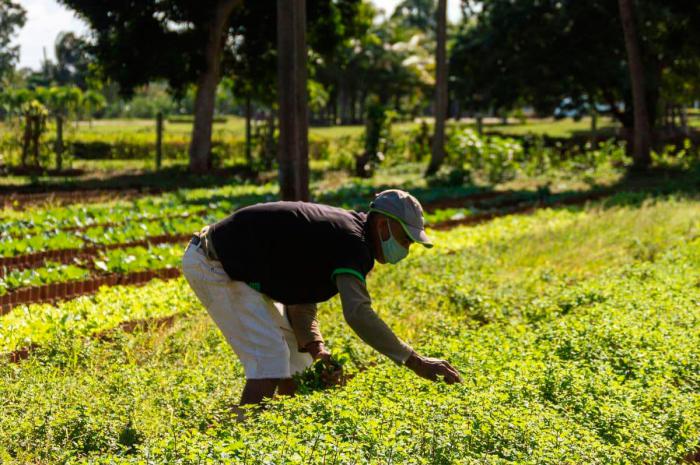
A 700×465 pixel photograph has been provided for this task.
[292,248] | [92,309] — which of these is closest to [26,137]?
[92,309]

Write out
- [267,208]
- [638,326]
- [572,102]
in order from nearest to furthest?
[267,208] < [638,326] < [572,102]

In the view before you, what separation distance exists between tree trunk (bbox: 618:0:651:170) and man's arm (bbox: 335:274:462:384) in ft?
73.2

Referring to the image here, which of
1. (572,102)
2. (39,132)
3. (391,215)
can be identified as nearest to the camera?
(391,215)

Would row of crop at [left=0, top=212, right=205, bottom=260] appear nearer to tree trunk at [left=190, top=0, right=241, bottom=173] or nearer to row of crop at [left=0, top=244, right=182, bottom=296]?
row of crop at [left=0, top=244, right=182, bottom=296]

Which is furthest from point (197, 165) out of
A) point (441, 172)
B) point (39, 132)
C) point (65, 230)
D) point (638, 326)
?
point (638, 326)

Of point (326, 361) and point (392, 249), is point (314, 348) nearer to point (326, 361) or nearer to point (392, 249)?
point (326, 361)

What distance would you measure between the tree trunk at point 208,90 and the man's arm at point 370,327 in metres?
22.6

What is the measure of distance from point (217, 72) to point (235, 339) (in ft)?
76.1

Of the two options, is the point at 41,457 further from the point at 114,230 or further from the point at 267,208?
the point at 114,230

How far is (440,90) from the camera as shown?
27781 mm

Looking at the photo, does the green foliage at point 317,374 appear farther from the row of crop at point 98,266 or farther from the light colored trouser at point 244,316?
the row of crop at point 98,266

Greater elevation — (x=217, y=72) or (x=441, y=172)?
(x=217, y=72)

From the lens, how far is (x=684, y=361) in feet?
20.4

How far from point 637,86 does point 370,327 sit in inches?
913
